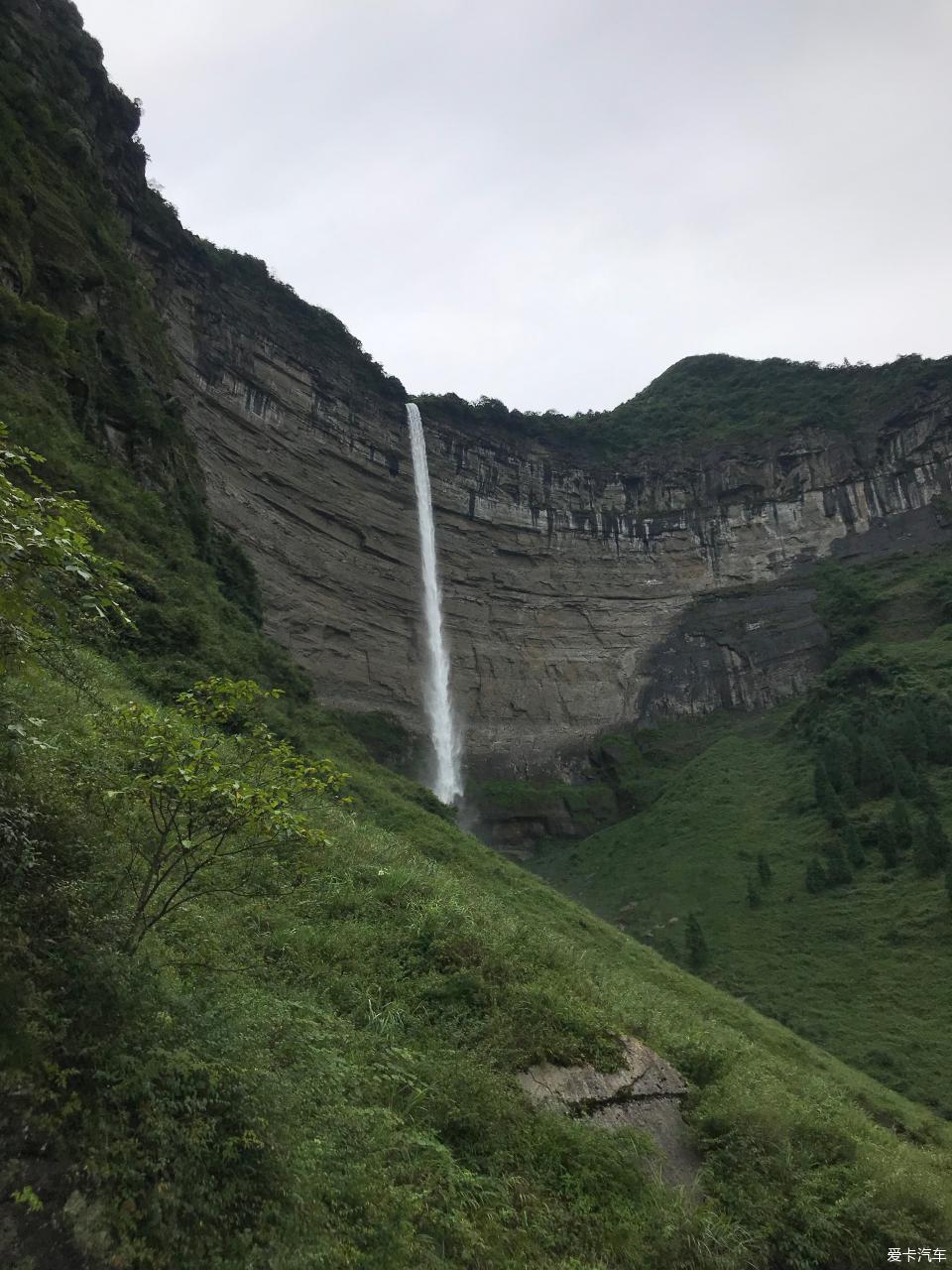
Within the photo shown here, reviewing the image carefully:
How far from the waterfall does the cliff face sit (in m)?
1.01

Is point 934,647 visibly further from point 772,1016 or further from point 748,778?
point 772,1016

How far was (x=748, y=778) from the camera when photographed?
45000mm

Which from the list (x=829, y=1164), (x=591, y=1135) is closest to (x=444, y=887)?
(x=591, y=1135)

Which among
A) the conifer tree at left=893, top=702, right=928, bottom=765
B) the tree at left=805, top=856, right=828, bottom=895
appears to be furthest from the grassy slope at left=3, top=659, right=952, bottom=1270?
the conifer tree at left=893, top=702, right=928, bottom=765

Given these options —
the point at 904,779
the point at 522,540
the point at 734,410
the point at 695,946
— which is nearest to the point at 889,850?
the point at 904,779

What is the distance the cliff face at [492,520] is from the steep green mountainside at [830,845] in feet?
16.3

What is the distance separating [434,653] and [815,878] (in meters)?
27.5

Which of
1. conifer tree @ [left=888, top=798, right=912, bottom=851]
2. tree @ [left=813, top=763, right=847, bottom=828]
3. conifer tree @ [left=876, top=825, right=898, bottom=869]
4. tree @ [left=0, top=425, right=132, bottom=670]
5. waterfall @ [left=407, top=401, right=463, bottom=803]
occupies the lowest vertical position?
conifer tree @ [left=876, top=825, right=898, bottom=869]

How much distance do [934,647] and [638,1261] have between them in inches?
2000

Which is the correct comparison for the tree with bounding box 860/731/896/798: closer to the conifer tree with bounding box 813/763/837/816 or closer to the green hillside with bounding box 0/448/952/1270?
the conifer tree with bounding box 813/763/837/816

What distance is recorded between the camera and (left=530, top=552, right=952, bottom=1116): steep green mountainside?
24062 mm

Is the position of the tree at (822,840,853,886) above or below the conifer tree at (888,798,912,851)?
below

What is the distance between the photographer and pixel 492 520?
61.5 metres

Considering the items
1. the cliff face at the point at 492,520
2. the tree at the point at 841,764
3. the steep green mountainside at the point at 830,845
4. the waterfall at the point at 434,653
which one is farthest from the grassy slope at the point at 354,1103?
the waterfall at the point at 434,653
